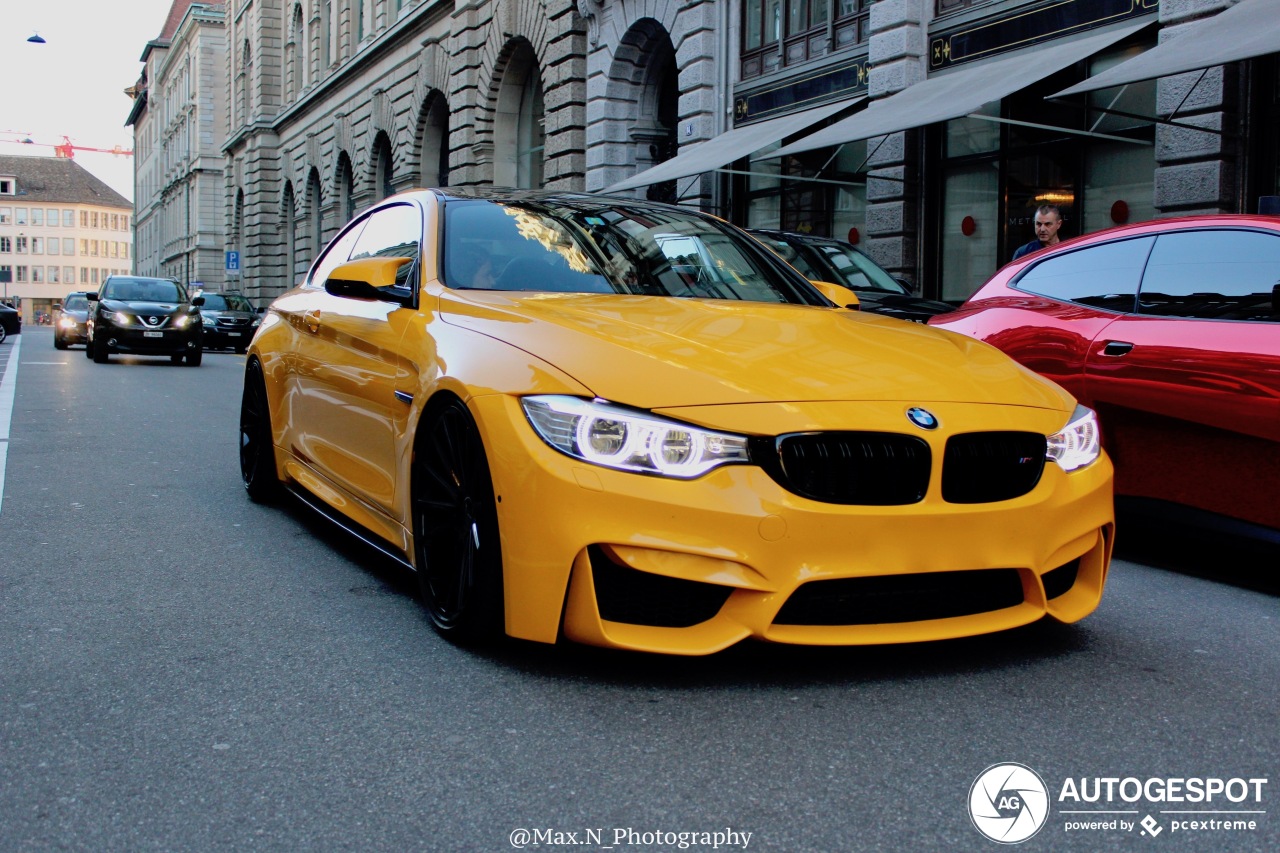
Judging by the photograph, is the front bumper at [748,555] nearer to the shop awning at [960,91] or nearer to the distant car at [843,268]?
the distant car at [843,268]

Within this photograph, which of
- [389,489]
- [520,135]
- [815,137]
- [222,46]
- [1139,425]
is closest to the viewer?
[389,489]

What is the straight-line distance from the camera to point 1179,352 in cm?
502

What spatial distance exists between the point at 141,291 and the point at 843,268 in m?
16.7

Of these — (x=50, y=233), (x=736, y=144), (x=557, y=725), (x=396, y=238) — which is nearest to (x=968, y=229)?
(x=736, y=144)

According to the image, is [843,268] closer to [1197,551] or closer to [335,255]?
[1197,551]

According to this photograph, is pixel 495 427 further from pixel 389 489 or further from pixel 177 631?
pixel 177 631

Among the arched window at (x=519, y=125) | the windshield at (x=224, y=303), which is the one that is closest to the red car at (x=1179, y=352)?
the arched window at (x=519, y=125)

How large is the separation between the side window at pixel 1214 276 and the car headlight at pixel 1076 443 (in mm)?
1421

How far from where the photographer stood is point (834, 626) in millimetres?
3283

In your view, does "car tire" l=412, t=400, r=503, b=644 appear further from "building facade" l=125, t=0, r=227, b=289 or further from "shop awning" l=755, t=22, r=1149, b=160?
"building facade" l=125, t=0, r=227, b=289

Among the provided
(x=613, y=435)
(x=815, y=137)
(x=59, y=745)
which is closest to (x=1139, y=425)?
(x=613, y=435)

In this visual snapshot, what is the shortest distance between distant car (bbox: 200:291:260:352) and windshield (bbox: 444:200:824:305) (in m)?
28.6

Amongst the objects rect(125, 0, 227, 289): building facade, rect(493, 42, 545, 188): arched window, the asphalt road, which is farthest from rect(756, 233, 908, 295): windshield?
rect(125, 0, 227, 289): building facade

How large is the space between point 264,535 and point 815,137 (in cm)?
1052
